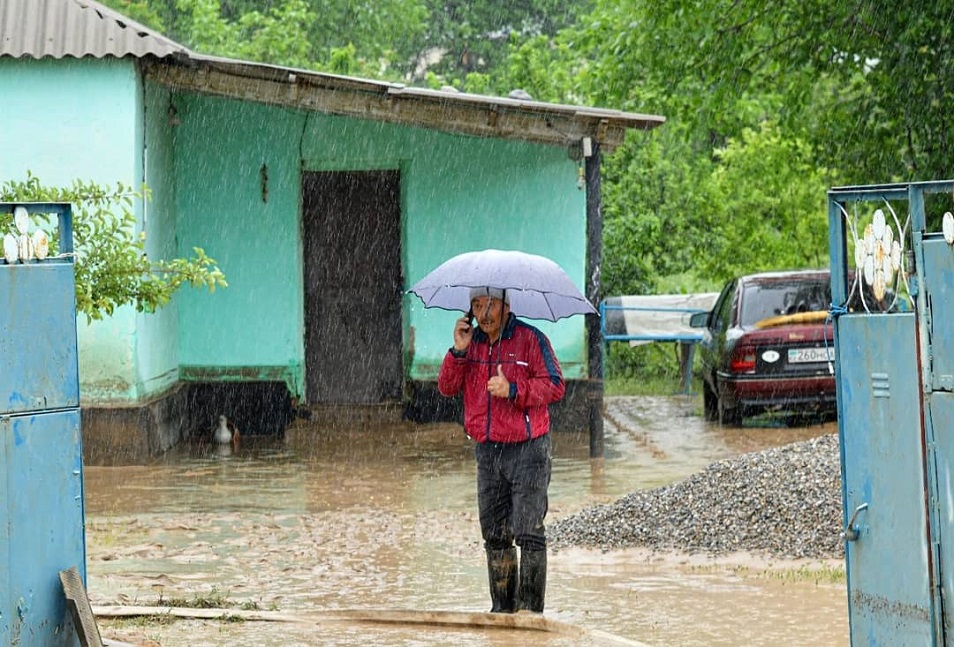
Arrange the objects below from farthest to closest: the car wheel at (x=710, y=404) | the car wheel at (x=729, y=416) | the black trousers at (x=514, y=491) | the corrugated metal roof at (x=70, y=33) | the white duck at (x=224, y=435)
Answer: the car wheel at (x=710, y=404) < the car wheel at (x=729, y=416) < the white duck at (x=224, y=435) < the corrugated metal roof at (x=70, y=33) < the black trousers at (x=514, y=491)

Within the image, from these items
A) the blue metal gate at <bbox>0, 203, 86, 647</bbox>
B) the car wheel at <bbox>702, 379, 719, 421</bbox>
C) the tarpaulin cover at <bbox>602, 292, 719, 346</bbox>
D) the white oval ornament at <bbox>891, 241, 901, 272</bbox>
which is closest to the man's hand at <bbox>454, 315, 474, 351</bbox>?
the blue metal gate at <bbox>0, 203, 86, 647</bbox>

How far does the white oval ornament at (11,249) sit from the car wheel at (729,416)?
1128cm

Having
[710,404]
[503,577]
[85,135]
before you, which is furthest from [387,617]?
[710,404]

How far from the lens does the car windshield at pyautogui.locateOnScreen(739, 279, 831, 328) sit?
15195 millimetres

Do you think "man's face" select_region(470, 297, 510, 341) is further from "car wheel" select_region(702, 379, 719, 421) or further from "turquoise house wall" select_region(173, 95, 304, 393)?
"car wheel" select_region(702, 379, 719, 421)

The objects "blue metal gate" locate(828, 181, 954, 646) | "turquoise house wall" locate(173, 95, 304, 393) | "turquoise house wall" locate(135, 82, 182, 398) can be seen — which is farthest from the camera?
"turquoise house wall" locate(173, 95, 304, 393)

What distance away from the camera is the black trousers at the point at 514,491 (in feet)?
22.2

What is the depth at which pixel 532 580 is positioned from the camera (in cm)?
690

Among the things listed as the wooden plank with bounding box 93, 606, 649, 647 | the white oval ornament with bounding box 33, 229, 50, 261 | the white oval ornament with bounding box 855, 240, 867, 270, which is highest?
the white oval ornament with bounding box 33, 229, 50, 261

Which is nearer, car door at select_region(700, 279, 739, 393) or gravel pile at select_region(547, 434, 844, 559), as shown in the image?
gravel pile at select_region(547, 434, 844, 559)

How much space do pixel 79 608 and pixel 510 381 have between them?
8.03ft

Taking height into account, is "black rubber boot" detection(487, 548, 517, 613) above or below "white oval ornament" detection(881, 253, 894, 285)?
below

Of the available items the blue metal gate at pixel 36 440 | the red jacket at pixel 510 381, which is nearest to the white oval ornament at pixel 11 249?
the blue metal gate at pixel 36 440

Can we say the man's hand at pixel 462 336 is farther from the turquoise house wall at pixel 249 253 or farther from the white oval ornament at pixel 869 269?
the turquoise house wall at pixel 249 253
